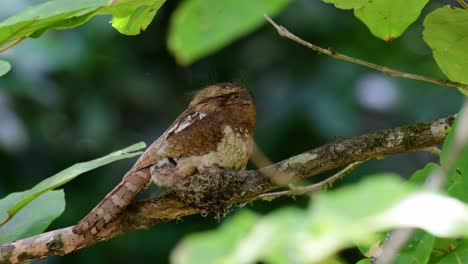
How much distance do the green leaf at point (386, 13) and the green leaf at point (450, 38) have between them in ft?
0.17

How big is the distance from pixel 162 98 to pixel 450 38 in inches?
271

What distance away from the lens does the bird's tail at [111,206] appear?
8.03 feet

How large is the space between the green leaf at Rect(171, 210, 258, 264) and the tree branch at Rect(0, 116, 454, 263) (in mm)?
1292

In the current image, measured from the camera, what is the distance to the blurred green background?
7.21 metres

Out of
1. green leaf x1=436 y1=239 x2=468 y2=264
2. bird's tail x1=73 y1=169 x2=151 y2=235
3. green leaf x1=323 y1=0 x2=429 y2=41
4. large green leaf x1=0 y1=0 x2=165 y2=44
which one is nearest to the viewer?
large green leaf x1=0 y1=0 x2=165 y2=44

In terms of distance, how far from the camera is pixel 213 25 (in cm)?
77

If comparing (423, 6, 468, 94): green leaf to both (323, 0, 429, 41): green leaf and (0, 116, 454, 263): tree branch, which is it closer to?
(323, 0, 429, 41): green leaf

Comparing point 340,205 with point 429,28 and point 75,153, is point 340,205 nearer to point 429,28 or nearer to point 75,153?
point 429,28

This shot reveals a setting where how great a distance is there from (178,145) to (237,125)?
231 millimetres

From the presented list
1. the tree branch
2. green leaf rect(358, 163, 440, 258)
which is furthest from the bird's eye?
green leaf rect(358, 163, 440, 258)

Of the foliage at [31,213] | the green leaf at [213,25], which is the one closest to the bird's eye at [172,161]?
the foliage at [31,213]

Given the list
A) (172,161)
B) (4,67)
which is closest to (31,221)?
(4,67)

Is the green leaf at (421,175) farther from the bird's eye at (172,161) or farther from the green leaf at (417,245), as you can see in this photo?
the bird's eye at (172,161)

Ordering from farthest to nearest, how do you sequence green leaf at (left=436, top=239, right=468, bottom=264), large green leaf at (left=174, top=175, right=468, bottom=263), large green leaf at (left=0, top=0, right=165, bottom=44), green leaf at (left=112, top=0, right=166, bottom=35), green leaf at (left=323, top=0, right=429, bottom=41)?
green leaf at (left=323, top=0, right=429, bottom=41) → green leaf at (left=112, top=0, right=166, bottom=35) → green leaf at (left=436, top=239, right=468, bottom=264) → large green leaf at (left=0, top=0, right=165, bottom=44) → large green leaf at (left=174, top=175, right=468, bottom=263)
